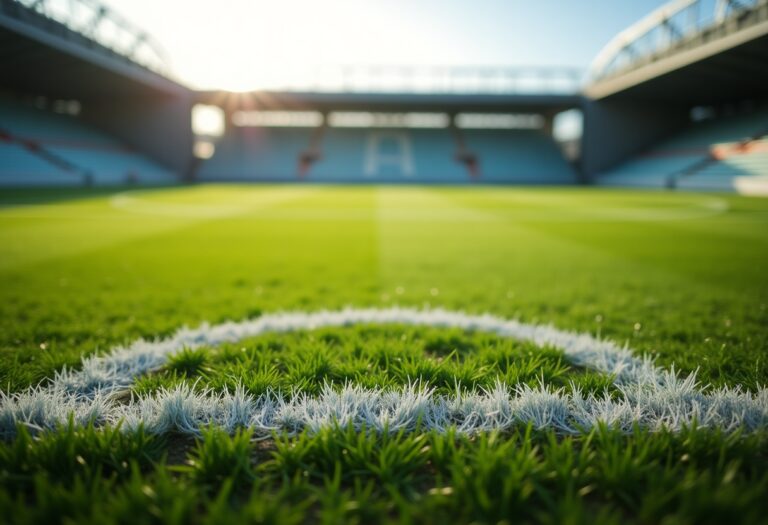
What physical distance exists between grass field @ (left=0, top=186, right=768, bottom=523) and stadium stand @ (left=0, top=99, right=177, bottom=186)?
20.9 m

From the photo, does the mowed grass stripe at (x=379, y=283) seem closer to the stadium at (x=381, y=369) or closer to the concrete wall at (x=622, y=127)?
the stadium at (x=381, y=369)

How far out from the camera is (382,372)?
2287 mm

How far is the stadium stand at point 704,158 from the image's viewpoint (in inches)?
920

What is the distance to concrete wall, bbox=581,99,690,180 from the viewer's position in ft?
114

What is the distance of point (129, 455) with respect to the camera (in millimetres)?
1626


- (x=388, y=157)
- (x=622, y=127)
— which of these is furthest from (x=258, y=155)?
(x=622, y=127)

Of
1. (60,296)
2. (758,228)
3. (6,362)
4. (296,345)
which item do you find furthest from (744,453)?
(758,228)

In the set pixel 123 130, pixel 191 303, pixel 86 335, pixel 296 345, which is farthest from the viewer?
pixel 123 130

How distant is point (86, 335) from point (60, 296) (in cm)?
135

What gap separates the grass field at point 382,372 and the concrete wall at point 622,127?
104ft

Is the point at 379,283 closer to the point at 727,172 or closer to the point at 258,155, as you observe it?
the point at 727,172

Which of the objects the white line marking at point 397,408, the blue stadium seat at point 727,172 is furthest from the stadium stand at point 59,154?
the blue stadium seat at point 727,172

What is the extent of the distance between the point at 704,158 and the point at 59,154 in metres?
38.9

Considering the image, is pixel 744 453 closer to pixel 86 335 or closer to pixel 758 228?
pixel 86 335
